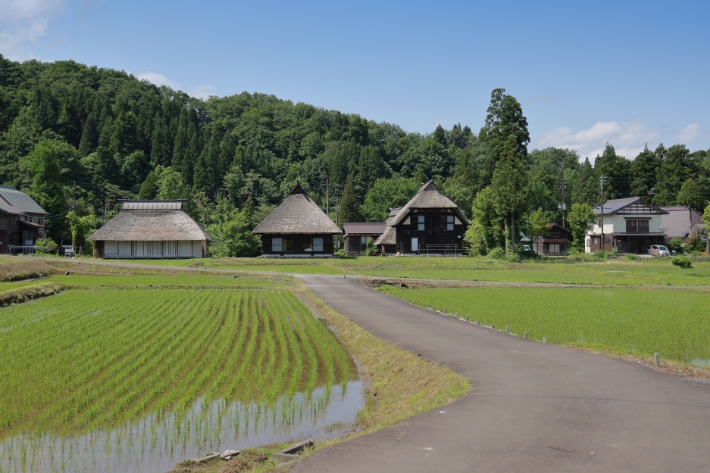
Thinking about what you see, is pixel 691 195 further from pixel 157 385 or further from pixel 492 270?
pixel 157 385

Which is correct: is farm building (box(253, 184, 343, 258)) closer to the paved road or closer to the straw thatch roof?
the straw thatch roof

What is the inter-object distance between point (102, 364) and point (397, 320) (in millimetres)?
7106

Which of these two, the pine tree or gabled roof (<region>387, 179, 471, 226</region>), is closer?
gabled roof (<region>387, 179, 471, 226</region>)

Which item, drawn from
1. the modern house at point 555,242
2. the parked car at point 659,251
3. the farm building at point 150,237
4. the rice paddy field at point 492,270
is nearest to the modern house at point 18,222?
the farm building at point 150,237

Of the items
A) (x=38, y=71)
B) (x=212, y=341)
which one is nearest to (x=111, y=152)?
(x=38, y=71)

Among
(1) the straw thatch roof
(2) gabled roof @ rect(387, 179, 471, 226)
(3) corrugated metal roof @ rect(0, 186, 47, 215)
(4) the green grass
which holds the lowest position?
(4) the green grass

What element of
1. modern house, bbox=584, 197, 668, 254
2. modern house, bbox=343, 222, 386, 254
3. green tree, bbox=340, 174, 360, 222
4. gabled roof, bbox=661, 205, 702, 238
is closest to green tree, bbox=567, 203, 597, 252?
modern house, bbox=584, 197, 668, 254

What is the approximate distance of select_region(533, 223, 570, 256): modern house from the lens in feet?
217

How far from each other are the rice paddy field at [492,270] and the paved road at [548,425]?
19.5 m

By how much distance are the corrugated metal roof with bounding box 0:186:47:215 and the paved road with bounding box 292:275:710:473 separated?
49487 millimetres

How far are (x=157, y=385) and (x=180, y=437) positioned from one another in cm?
249

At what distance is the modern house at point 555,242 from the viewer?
66.2 metres

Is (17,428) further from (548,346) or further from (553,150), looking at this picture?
(553,150)

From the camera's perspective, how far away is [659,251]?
5481 centimetres
